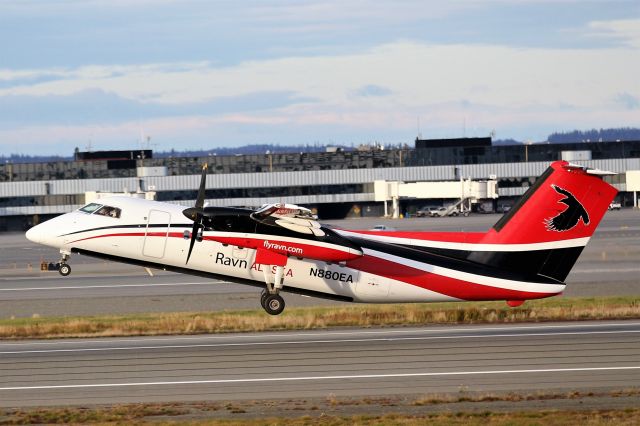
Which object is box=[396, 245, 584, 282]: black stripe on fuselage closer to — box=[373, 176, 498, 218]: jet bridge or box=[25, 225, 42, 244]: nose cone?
box=[25, 225, 42, 244]: nose cone

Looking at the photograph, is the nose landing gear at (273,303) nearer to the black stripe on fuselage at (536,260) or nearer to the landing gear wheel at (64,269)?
the black stripe on fuselage at (536,260)

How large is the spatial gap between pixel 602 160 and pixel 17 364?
122816mm

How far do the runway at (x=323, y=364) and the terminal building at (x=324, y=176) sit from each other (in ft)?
295

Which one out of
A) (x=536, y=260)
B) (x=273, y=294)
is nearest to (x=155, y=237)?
(x=273, y=294)

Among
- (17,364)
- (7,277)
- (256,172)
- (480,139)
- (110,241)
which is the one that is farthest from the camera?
(480,139)

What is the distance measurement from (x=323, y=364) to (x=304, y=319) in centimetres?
1194

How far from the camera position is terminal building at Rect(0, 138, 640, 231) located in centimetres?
13488

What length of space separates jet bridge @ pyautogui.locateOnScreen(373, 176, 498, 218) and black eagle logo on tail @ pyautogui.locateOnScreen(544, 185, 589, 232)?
101028 millimetres

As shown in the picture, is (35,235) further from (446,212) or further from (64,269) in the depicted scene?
(446,212)

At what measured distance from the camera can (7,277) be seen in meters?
77.4

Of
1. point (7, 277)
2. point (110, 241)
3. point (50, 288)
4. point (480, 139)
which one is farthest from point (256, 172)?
point (110, 241)

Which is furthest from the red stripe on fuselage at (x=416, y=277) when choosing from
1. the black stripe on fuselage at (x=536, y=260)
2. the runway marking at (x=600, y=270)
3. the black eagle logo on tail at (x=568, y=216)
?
the runway marking at (x=600, y=270)

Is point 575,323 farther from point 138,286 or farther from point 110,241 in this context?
point 138,286

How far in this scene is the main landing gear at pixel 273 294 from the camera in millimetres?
39812
